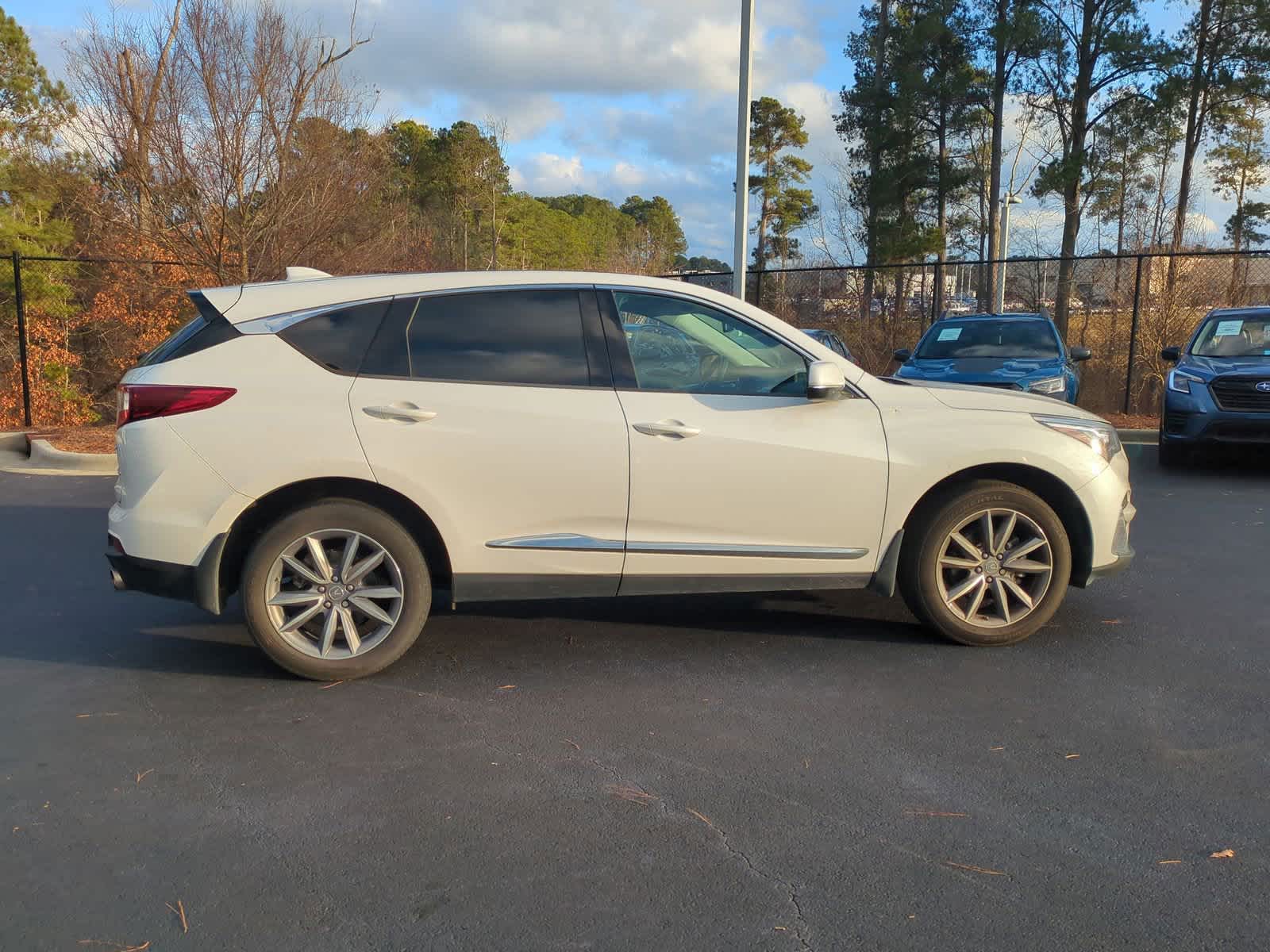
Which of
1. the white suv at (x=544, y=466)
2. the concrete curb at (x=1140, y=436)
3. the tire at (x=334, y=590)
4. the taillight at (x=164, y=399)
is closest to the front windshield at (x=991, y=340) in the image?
the concrete curb at (x=1140, y=436)

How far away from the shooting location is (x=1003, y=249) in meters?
26.7

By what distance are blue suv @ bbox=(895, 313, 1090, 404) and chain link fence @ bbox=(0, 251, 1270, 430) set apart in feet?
14.3

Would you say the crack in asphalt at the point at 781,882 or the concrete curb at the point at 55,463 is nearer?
the crack in asphalt at the point at 781,882

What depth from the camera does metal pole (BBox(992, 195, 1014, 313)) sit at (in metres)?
22.8

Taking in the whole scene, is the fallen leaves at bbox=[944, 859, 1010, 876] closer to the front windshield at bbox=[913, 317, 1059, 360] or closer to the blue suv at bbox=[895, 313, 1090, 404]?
the blue suv at bbox=[895, 313, 1090, 404]

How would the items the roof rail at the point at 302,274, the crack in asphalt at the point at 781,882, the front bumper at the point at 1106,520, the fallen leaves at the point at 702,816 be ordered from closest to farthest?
the crack in asphalt at the point at 781,882 < the fallen leaves at the point at 702,816 < the roof rail at the point at 302,274 < the front bumper at the point at 1106,520

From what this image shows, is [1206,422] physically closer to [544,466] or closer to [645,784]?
[544,466]

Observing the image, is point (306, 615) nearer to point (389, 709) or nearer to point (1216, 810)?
point (389, 709)

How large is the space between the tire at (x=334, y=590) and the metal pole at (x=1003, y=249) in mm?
20512

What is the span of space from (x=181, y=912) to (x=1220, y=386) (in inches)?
422

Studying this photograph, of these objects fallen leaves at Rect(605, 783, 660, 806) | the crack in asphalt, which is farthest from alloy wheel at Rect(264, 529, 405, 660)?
the crack in asphalt

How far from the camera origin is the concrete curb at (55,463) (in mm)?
10703

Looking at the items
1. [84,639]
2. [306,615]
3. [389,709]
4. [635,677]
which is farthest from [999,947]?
[84,639]

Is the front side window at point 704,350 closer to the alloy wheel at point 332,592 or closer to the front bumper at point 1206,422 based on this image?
the alloy wheel at point 332,592
